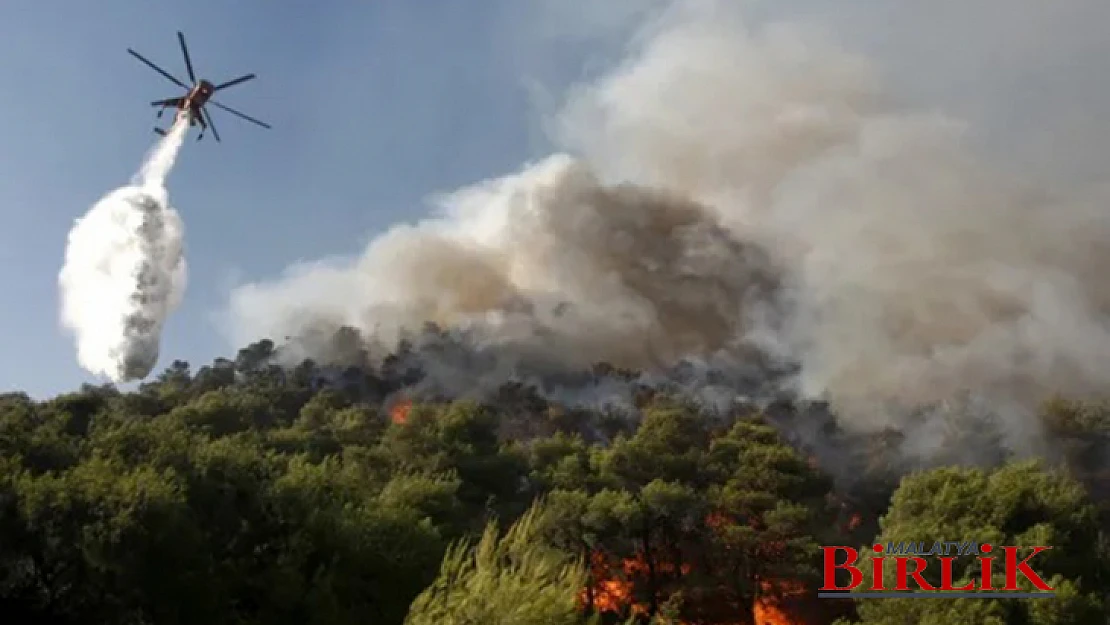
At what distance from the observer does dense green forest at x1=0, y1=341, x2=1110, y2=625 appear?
29.5 m

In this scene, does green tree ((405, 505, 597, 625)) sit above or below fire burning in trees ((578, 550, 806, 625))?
below


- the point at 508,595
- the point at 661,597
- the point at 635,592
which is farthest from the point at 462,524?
the point at 508,595

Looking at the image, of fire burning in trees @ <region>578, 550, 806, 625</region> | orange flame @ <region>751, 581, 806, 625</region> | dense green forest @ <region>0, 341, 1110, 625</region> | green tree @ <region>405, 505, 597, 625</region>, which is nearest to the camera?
green tree @ <region>405, 505, 597, 625</region>

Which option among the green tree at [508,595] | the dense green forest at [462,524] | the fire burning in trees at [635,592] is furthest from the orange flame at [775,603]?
the green tree at [508,595]

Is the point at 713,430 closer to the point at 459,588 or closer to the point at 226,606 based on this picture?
the point at 226,606

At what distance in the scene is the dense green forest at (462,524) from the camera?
29469 mm

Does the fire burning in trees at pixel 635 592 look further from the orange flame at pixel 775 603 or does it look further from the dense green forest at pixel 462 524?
the dense green forest at pixel 462 524

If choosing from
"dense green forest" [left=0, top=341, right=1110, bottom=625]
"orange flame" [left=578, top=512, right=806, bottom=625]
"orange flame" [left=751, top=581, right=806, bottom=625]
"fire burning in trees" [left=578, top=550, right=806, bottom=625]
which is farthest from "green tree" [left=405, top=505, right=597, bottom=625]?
"orange flame" [left=751, top=581, right=806, bottom=625]

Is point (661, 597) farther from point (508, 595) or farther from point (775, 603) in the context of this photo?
point (508, 595)

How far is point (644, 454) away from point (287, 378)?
8797cm

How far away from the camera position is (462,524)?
180ft

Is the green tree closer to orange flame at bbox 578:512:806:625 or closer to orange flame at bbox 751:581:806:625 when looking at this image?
orange flame at bbox 578:512:806:625

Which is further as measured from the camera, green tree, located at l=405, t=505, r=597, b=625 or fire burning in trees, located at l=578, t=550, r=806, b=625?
fire burning in trees, located at l=578, t=550, r=806, b=625

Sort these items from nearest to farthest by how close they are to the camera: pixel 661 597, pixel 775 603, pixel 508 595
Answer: pixel 508 595
pixel 661 597
pixel 775 603
